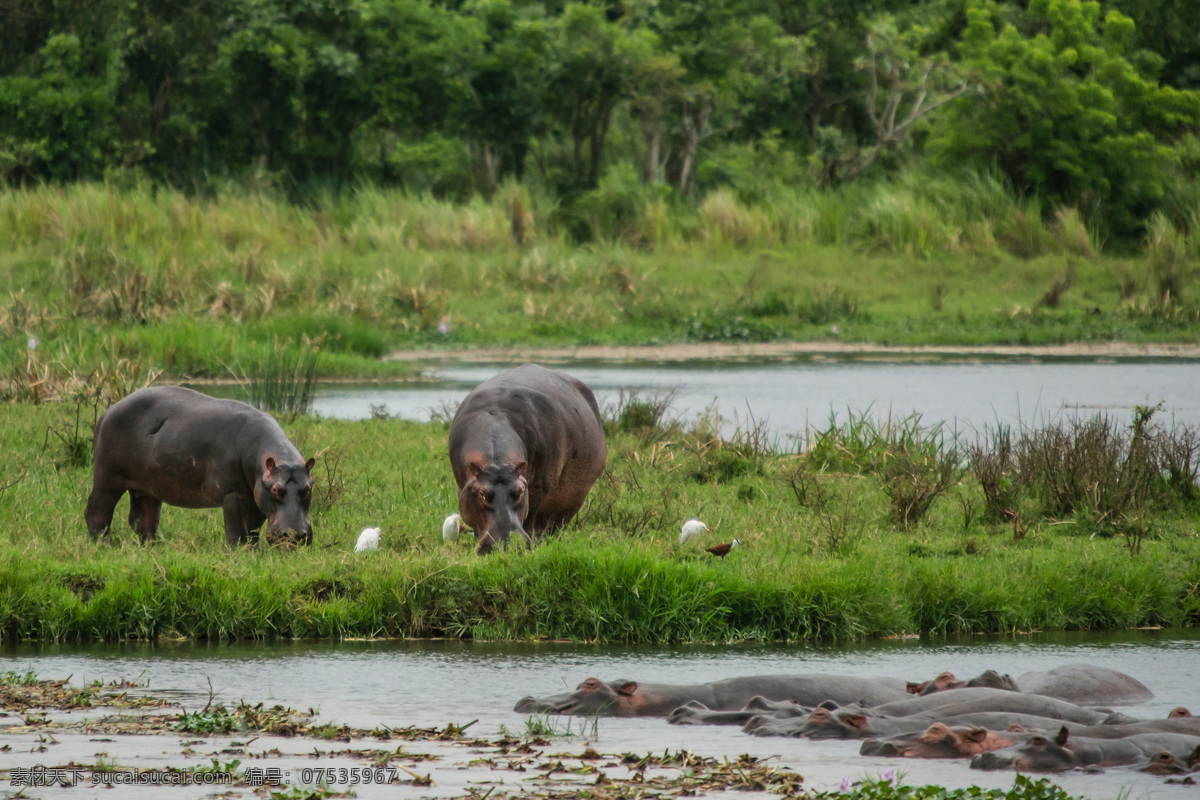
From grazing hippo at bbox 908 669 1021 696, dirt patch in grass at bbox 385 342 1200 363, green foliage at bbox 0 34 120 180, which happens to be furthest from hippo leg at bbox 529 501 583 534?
green foliage at bbox 0 34 120 180

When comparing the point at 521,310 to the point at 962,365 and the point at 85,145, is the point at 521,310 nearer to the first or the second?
the point at 962,365

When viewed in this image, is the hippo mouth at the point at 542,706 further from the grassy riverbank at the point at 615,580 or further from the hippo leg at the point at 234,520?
the hippo leg at the point at 234,520

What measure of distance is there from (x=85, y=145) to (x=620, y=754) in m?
32.3

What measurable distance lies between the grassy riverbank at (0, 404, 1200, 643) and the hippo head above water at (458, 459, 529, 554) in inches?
6.7

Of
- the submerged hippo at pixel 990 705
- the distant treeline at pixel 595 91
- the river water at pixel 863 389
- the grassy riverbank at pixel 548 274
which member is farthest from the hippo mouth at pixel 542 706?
the distant treeline at pixel 595 91

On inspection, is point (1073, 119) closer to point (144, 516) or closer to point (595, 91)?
point (595, 91)

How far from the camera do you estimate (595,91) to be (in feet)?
119

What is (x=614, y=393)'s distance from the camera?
1764 centimetres

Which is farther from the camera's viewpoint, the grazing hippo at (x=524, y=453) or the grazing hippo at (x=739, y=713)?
the grazing hippo at (x=524, y=453)

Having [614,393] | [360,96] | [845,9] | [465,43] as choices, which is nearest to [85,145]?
[360,96]

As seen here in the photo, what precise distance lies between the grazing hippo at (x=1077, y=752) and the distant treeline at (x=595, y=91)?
2858cm

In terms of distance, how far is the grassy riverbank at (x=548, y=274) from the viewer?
20938 mm

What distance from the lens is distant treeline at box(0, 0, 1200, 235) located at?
34000 mm

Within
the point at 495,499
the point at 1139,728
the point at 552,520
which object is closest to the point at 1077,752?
the point at 1139,728
